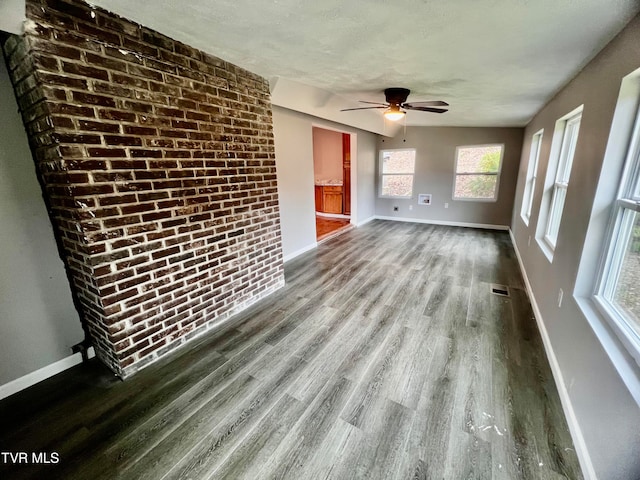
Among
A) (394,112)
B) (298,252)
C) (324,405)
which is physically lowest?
(324,405)

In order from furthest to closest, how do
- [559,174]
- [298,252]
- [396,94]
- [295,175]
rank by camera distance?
[298,252] → [295,175] → [396,94] → [559,174]

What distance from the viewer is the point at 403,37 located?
1711mm

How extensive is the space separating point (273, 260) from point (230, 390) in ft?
5.04

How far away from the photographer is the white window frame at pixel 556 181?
2557 mm

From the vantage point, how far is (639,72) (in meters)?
1.27

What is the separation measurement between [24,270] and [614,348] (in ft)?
11.0

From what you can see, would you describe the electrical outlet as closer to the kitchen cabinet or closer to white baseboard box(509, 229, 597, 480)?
white baseboard box(509, 229, 597, 480)

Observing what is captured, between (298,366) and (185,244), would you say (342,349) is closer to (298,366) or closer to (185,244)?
(298,366)

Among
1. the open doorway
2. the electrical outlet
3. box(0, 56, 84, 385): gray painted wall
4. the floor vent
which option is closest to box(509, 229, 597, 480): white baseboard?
the electrical outlet

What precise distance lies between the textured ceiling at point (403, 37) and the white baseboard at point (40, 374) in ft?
7.78

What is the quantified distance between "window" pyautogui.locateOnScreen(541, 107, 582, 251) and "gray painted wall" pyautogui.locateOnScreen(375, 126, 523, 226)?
3098 millimetres

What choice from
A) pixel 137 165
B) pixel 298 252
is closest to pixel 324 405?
pixel 137 165

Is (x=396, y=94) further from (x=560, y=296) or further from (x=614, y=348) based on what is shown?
(x=614, y=348)

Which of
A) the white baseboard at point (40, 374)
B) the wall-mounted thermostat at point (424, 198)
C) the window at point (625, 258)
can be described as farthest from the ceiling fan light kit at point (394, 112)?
the white baseboard at point (40, 374)
